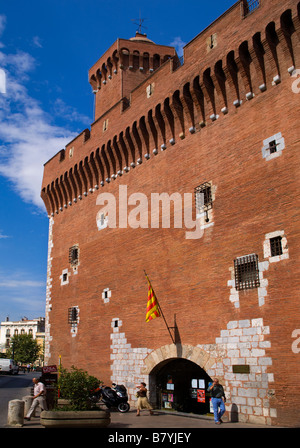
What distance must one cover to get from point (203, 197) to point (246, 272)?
3465 mm

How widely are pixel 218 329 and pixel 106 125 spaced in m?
12.3

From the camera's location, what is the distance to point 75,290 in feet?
75.2

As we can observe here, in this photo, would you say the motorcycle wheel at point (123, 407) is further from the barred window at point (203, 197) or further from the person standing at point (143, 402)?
the barred window at point (203, 197)

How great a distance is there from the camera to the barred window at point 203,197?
1563cm

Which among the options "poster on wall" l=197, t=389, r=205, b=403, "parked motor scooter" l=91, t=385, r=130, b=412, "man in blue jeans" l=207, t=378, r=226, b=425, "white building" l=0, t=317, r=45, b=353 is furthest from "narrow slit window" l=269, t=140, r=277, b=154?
"white building" l=0, t=317, r=45, b=353

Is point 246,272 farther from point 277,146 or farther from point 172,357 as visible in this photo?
point 172,357

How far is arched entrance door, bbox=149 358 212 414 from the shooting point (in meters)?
15.5

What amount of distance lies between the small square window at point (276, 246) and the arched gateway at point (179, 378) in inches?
163

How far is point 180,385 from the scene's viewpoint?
53.7 feet

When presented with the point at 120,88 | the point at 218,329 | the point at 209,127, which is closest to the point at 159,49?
the point at 120,88

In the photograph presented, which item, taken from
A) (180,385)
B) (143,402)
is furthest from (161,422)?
(180,385)

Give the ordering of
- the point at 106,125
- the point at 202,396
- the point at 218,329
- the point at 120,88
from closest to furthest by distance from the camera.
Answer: the point at 218,329, the point at 202,396, the point at 106,125, the point at 120,88

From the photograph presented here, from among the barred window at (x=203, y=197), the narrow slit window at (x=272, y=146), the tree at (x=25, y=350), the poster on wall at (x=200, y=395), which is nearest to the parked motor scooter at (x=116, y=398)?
the poster on wall at (x=200, y=395)

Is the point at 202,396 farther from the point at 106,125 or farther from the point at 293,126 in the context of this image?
the point at 106,125
